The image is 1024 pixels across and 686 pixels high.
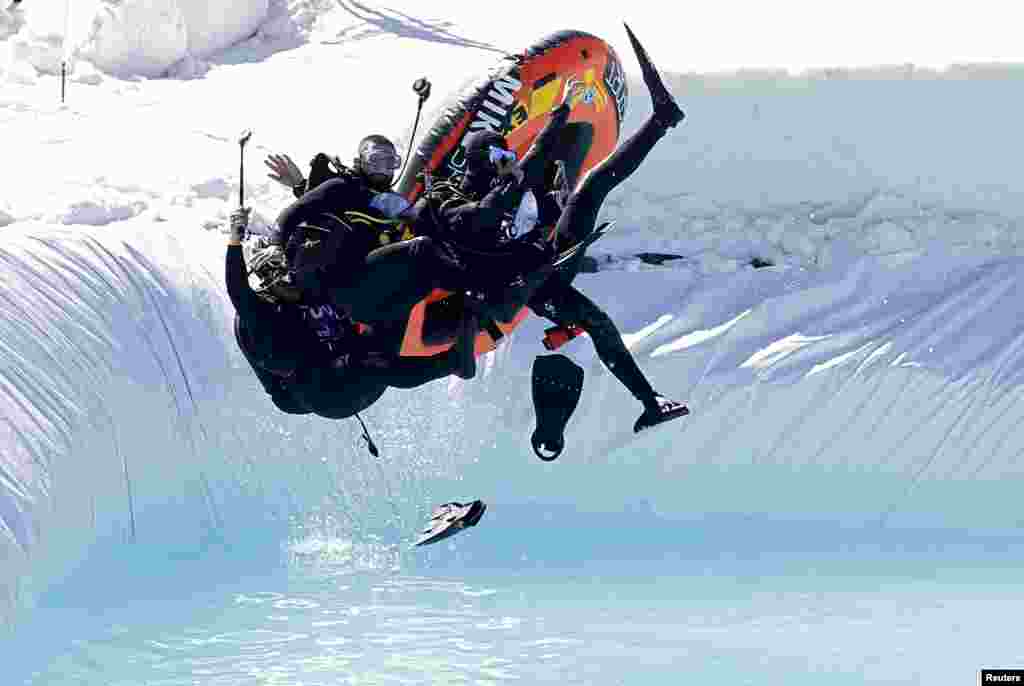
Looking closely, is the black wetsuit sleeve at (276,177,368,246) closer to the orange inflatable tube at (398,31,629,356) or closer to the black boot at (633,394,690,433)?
the orange inflatable tube at (398,31,629,356)

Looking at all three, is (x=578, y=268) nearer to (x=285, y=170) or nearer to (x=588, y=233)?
(x=588, y=233)

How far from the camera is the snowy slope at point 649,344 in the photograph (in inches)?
326

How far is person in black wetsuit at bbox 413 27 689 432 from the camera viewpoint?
7.34 meters

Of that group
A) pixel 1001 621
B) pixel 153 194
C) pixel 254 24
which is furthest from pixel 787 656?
pixel 254 24

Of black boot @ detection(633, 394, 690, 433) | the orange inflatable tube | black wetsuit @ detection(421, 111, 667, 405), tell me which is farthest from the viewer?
the orange inflatable tube

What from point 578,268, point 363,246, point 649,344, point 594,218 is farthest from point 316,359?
point 649,344

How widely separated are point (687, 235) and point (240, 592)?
389cm

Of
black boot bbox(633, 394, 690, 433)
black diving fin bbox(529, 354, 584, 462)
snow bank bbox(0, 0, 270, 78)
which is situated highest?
black boot bbox(633, 394, 690, 433)

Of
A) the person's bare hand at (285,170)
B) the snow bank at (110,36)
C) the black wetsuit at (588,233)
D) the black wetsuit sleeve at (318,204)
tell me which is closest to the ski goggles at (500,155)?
the black wetsuit at (588,233)

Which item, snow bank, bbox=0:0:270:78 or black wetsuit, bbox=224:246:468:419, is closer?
black wetsuit, bbox=224:246:468:419

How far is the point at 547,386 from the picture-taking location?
795 centimetres

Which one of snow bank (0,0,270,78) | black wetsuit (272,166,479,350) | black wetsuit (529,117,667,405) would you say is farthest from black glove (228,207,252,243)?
snow bank (0,0,270,78)

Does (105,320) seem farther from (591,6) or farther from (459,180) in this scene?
(591,6)

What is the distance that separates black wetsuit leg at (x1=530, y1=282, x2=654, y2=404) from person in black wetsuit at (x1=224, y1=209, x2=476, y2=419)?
0.49 metres
